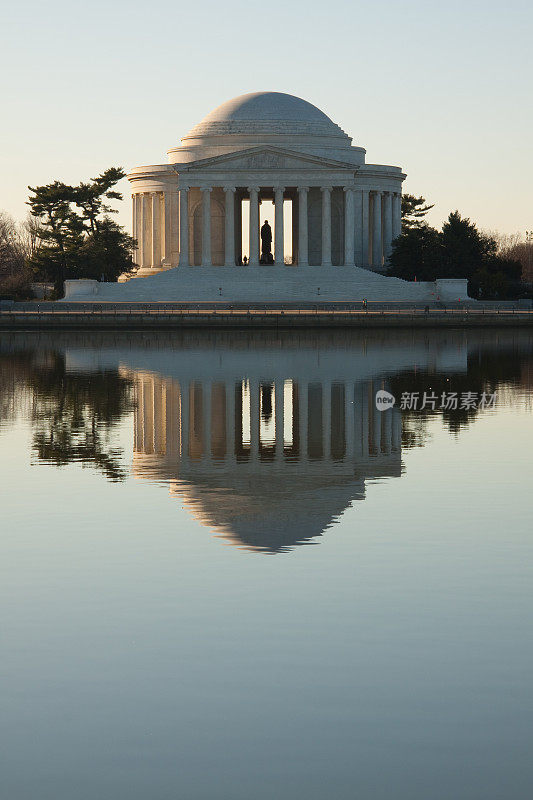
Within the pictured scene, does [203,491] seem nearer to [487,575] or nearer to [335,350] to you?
[487,575]

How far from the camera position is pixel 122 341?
83.5m

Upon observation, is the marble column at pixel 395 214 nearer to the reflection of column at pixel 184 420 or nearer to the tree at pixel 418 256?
the tree at pixel 418 256

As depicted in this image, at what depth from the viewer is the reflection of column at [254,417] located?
31.4m

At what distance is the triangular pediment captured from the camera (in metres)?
137

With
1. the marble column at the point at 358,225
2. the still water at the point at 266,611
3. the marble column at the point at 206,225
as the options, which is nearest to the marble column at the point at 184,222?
the marble column at the point at 206,225

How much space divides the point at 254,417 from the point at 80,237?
4195 inches

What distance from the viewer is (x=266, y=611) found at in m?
15.1

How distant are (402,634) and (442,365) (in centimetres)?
4464

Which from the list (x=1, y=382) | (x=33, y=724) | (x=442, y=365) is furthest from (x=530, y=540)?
(x=442, y=365)

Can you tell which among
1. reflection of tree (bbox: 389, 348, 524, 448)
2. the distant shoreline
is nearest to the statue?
the distant shoreline

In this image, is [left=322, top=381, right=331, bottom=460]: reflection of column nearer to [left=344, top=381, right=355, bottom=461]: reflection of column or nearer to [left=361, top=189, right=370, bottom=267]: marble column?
[left=344, top=381, right=355, bottom=461]: reflection of column

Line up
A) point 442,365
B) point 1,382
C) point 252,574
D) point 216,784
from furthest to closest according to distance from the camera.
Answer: point 442,365, point 1,382, point 252,574, point 216,784

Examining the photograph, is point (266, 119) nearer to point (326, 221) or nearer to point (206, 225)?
point (326, 221)

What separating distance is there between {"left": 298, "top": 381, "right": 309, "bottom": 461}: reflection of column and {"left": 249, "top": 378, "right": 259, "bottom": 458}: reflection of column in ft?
3.49
